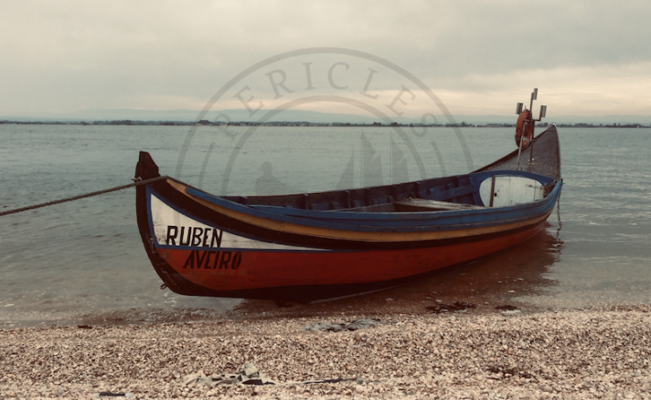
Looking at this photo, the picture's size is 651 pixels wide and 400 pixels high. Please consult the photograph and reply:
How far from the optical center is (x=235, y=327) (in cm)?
695

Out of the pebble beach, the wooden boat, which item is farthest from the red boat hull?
the pebble beach

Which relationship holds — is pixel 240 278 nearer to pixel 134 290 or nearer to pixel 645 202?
pixel 134 290

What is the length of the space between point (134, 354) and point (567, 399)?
4811 mm

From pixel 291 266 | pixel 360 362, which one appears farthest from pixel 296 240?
pixel 360 362

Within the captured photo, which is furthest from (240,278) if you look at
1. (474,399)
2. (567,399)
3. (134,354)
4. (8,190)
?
(8,190)

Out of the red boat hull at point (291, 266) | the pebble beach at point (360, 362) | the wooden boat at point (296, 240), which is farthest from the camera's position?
the red boat hull at point (291, 266)

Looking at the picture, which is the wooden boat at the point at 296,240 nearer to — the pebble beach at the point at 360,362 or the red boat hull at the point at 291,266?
the red boat hull at the point at 291,266

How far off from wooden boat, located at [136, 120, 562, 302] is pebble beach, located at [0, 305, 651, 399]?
0.99 m

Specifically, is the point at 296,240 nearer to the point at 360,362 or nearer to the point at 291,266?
the point at 291,266

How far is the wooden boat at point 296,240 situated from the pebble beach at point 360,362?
990 mm

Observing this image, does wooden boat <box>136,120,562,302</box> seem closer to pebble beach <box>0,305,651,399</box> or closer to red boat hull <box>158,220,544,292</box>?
red boat hull <box>158,220,544,292</box>

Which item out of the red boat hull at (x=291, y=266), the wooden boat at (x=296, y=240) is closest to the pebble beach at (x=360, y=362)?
the red boat hull at (x=291, y=266)

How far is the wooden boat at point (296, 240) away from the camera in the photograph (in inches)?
248

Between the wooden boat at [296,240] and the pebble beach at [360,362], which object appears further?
the wooden boat at [296,240]
